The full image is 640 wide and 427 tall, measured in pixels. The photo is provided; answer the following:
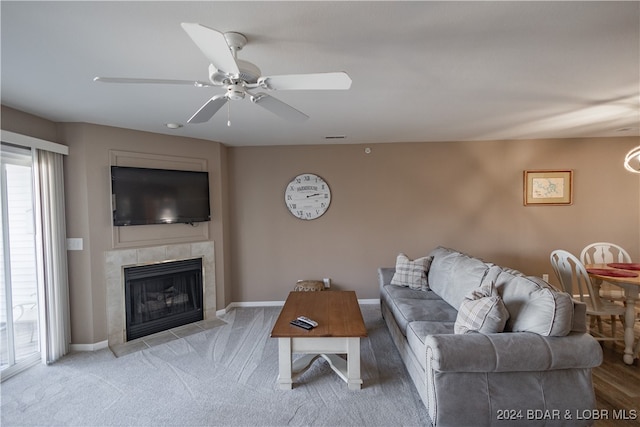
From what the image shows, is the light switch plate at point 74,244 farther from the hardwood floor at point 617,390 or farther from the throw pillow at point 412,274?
the hardwood floor at point 617,390

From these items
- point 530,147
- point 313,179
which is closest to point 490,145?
point 530,147

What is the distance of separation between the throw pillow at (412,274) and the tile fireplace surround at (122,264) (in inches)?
101

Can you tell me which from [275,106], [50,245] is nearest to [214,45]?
[275,106]

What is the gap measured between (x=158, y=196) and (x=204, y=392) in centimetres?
221

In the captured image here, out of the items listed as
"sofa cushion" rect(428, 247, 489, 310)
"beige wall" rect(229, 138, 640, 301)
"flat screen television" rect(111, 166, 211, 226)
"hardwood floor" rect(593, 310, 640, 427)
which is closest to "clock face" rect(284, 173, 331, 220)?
"beige wall" rect(229, 138, 640, 301)

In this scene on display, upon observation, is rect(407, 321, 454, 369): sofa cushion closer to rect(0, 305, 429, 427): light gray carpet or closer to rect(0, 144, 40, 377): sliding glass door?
rect(0, 305, 429, 427): light gray carpet

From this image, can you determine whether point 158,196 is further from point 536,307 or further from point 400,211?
point 536,307

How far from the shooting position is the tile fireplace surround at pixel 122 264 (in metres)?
3.03

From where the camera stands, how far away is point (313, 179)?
4121 millimetres

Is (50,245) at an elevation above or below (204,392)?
above

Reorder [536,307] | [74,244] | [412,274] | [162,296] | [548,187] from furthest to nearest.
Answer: [548,187] < [162,296] < [412,274] < [74,244] < [536,307]

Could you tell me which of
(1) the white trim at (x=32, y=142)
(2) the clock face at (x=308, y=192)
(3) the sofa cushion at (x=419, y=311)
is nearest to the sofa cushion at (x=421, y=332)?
(3) the sofa cushion at (x=419, y=311)

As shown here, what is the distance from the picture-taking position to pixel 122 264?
3.10m

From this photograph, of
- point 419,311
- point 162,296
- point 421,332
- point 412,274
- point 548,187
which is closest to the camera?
point 421,332
